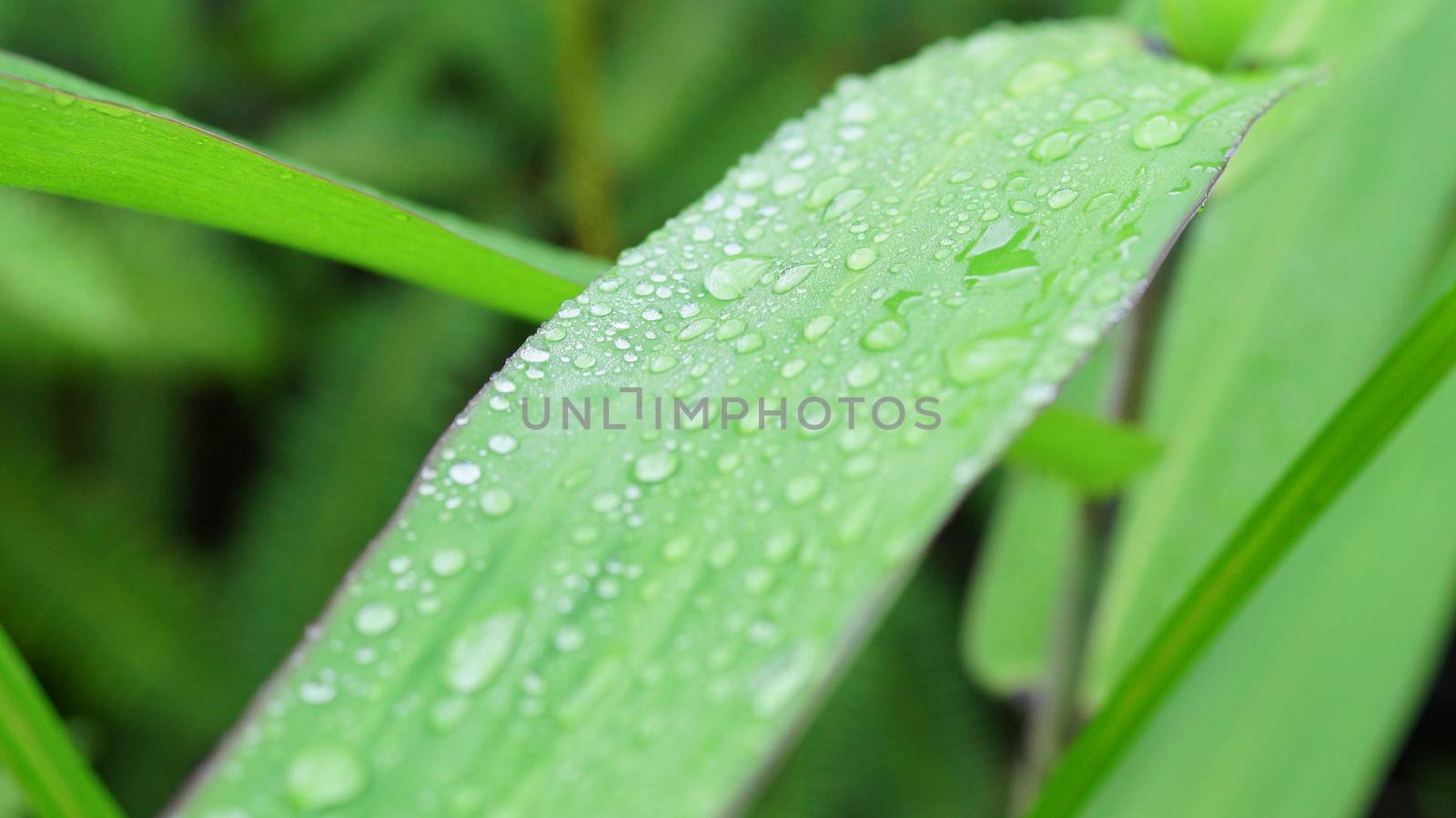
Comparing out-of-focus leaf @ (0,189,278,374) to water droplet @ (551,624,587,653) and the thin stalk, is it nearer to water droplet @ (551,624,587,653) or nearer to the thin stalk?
the thin stalk

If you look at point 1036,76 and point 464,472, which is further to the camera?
point 1036,76

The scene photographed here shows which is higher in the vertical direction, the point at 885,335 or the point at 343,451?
the point at 885,335

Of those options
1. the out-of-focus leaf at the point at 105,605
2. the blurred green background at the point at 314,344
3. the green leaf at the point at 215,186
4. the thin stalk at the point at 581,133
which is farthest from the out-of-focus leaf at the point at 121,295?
the green leaf at the point at 215,186

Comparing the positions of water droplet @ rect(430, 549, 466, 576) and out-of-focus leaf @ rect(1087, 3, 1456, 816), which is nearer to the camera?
water droplet @ rect(430, 549, 466, 576)

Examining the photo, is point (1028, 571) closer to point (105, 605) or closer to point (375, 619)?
point (375, 619)

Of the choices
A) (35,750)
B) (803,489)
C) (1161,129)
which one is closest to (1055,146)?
(1161,129)

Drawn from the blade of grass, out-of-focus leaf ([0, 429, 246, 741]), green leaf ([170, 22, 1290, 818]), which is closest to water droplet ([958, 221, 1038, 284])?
green leaf ([170, 22, 1290, 818])

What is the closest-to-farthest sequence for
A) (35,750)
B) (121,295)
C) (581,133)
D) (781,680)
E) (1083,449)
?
(781,680)
(35,750)
(1083,449)
(121,295)
(581,133)

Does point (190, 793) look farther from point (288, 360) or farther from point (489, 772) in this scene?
point (288, 360)
